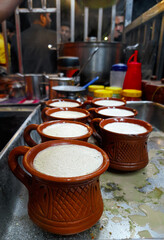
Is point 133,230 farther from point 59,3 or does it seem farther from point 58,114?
point 59,3

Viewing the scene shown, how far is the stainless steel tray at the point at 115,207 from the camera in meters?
0.52

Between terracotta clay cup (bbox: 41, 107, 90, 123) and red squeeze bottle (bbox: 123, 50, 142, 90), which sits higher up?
red squeeze bottle (bbox: 123, 50, 142, 90)

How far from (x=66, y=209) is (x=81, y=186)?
2.8 inches

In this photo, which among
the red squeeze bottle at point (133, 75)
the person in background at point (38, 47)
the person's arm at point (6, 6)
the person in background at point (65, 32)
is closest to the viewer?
the person's arm at point (6, 6)

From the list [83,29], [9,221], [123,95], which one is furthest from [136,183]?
[83,29]

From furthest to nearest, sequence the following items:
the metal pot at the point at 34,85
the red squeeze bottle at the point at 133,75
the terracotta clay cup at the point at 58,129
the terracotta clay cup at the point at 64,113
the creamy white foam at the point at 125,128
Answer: the metal pot at the point at 34,85
the red squeeze bottle at the point at 133,75
the terracotta clay cup at the point at 64,113
the creamy white foam at the point at 125,128
the terracotta clay cup at the point at 58,129

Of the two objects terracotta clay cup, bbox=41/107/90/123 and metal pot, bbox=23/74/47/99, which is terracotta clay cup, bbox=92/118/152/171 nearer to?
terracotta clay cup, bbox=41/107/90/123

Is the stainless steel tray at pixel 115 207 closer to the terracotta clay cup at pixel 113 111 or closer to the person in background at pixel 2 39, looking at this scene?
the terracotta clay cup at pixel 113 111

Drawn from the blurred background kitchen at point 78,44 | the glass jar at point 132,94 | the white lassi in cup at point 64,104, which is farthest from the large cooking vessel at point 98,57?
the white lassi in cup at point 64,104

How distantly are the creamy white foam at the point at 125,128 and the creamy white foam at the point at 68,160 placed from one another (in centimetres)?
24

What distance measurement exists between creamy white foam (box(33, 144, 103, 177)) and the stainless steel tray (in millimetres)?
127

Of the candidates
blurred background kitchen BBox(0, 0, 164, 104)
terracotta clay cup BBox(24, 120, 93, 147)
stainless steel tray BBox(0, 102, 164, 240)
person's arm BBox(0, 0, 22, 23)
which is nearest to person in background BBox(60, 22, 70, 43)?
blurred background kitchen BBox(0, 0, 164, 104)

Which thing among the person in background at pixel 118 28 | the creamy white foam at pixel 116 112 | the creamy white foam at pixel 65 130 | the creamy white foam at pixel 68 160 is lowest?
the creamy white foam at pixel 68 160

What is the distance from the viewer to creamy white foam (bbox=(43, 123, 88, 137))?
754mm
